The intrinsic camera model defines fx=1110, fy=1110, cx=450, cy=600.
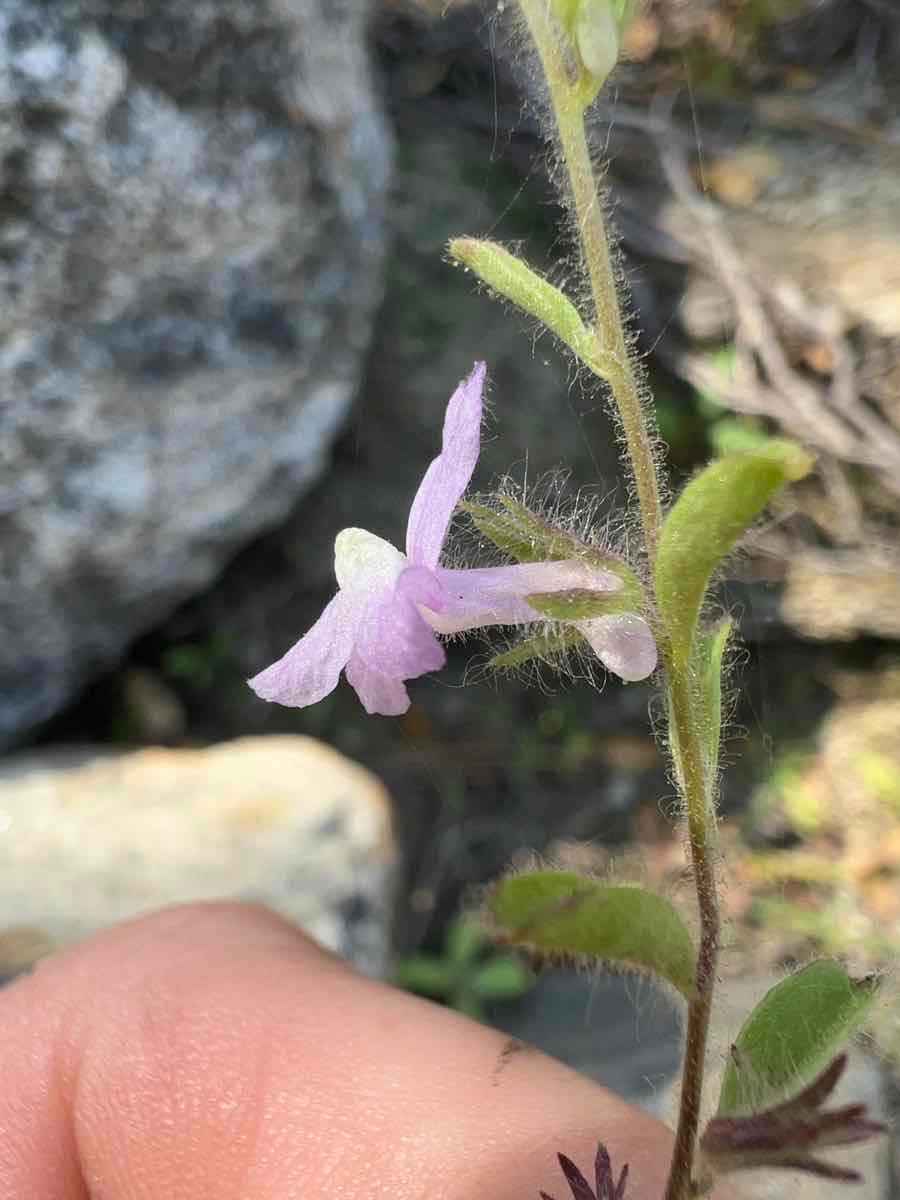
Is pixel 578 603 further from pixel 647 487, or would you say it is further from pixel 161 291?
pixel 161 291

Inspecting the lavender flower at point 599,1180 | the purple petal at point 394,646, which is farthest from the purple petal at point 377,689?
the lavender flower at point 599,1180

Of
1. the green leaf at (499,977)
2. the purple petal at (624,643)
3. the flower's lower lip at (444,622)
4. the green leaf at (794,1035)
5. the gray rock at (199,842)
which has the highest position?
the purple petal at (624,643)

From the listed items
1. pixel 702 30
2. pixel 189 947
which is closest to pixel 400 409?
pixel 702 30

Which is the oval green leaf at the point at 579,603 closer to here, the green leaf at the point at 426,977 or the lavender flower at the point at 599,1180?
the lavender flower at the point at 599,1180

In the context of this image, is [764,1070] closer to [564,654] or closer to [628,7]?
[564,654]

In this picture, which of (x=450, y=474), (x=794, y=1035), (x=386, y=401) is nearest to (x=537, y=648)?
(x=450, y=474)
